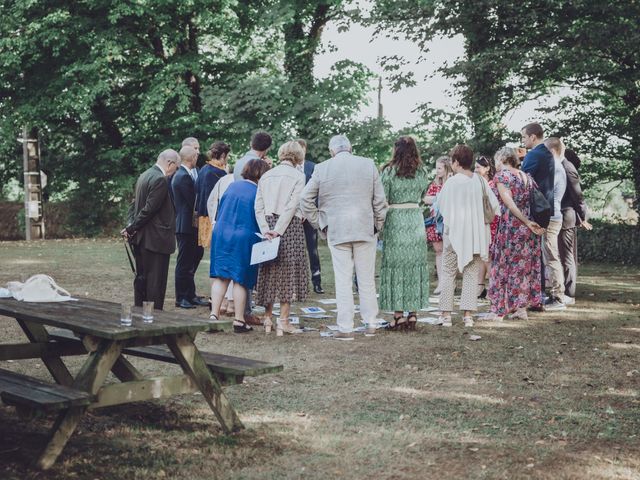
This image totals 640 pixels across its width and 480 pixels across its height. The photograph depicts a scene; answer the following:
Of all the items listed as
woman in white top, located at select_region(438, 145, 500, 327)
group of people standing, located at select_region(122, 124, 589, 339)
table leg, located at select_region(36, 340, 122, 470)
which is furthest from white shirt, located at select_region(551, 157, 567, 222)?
table leg, located at select_region(36, 340, 122, 470)

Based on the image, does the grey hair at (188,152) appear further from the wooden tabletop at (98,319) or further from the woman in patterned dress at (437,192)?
the wooden tabletop at (98,319)

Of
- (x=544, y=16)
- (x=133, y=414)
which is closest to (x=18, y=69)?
(x=544, y=16)

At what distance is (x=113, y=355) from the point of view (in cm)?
463

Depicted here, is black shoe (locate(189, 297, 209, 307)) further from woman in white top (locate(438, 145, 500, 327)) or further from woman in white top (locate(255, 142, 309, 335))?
woman in white top (locate(438, 145, 500, 327))

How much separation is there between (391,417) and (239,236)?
362 centimetres

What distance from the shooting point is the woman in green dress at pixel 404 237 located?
8750mm

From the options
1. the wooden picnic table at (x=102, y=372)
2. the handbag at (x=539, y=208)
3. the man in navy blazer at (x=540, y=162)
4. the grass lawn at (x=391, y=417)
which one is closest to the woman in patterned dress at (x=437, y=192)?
the man in navy blazer at (x=540, y=162)

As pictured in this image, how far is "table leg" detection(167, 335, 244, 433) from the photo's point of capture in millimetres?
4891

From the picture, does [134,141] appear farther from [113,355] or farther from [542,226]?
[113,355]

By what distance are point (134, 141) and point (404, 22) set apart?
13392mm

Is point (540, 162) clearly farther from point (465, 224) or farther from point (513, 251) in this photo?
point (465, 224)

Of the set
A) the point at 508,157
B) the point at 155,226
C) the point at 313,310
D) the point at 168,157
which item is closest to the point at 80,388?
the point at 155,226

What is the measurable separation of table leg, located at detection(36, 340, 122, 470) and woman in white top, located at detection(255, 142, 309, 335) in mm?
3901

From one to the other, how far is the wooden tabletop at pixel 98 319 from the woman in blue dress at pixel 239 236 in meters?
3.04
